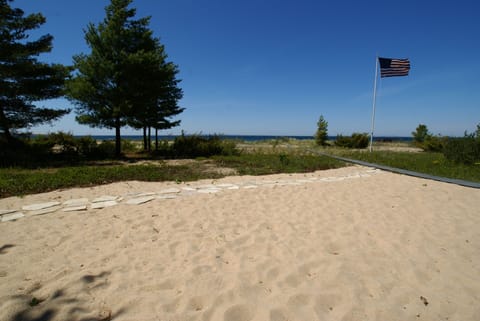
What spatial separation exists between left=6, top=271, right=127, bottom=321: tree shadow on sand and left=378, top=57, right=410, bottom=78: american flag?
16.9 metres

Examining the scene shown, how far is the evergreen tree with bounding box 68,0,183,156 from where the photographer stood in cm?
1042

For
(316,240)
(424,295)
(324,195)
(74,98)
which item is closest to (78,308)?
(316,240)

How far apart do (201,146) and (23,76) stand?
29.2 ft

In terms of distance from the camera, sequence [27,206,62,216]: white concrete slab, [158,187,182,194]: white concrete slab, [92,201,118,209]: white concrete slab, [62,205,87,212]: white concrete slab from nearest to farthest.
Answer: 1. [27,206,62,216]: white concrete slab
2. [62,205,87,212]: white concrete slab
3. [92,201,118,209]: white concrete slab
4. [158,187,182,194]: white concrete slab

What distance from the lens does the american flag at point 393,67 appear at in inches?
511

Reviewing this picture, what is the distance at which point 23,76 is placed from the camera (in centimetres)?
929

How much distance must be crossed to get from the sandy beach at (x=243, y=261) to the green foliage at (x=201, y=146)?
962 cm

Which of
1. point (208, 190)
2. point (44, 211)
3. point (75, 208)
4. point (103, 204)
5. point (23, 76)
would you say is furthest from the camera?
point (23, 76)

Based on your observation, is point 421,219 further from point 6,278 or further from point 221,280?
point 6,278

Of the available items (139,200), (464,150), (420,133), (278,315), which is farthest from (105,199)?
(420,133)

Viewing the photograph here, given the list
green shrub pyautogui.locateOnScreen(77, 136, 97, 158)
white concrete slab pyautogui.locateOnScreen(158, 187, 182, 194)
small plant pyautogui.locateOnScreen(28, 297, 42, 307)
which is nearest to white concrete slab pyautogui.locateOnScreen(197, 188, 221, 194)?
white concrete slab pyautogui.locateOnScreen(158, 187, 182, 194)

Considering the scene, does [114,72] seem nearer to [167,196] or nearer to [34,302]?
[167,196]

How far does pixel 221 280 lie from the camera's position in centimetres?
213

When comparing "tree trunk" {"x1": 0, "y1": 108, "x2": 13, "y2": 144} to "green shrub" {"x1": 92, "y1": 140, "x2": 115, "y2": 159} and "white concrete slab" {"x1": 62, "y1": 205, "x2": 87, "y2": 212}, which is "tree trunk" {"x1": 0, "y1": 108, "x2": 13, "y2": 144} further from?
"white concrete slab" {"x1": 62, "y1": 205, "x2": 87, "y2": 212}
